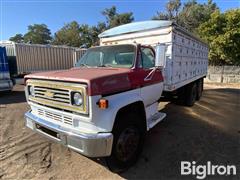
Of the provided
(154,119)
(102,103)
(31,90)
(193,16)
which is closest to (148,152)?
(154,119)

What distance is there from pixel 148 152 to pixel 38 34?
6308 cm

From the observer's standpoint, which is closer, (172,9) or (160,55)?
(160,55)

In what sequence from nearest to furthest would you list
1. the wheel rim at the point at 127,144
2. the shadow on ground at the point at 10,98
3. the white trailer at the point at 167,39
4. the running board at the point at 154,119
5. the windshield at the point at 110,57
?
the wheel rim at the point at 127,144 → the windshield at the point at 110,57 → the running board at the point at 154,119 → the white trailer at the point at 167,39 → the shadow on ground at the point at 10,98

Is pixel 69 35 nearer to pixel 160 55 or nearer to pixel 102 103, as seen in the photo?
pixel 160 55

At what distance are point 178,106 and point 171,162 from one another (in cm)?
407

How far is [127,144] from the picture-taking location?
311 centimetres

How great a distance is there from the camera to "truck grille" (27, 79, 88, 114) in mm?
2527

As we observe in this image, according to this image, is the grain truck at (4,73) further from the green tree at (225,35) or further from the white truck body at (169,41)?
the green tree at (225,35)

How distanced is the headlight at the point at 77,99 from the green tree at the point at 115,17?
40.4 metres

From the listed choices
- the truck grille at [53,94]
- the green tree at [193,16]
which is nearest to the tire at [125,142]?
the truck grille at [53,94]

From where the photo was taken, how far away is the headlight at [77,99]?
254cm

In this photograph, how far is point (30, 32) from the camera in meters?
59.8

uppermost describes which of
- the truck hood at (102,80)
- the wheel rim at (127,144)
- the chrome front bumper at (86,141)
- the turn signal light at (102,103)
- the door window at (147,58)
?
the door window at (147,58)

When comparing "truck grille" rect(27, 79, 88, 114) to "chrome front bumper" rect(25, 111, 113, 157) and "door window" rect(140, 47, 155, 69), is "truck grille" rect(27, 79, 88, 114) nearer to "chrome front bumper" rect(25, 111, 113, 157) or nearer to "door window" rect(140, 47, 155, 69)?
"chrome front bumper" rect(25, 111, 113, 157)
